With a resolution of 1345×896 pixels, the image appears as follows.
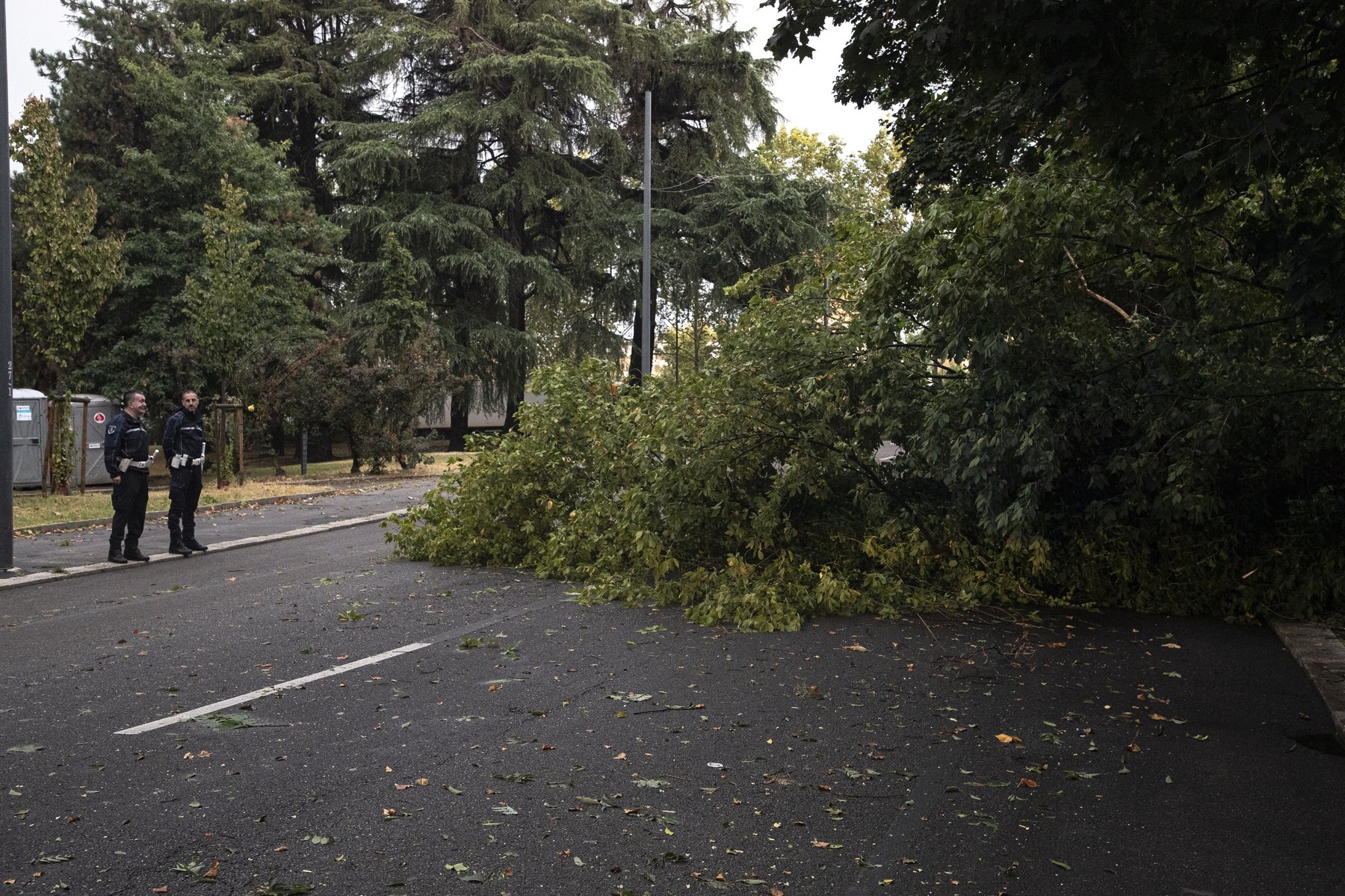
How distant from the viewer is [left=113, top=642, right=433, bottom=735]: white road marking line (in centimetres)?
601

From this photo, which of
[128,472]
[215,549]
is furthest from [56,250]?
[128,472]

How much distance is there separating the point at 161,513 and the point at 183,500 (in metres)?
5.17

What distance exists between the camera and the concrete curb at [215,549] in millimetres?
11305

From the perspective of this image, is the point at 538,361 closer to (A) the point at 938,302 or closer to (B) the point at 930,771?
(A) the point at 938,302

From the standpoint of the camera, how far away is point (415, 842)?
439 centimetres

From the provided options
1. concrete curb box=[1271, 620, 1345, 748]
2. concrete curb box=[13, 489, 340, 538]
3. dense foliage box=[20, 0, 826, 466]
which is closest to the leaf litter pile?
concrete curb box=[1271, 620, 1345, 748]

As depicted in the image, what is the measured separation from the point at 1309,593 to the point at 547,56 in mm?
30960

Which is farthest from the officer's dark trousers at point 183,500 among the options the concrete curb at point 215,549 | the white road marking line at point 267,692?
the white road marking line at point 267,692

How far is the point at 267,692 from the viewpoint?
6.73 metres

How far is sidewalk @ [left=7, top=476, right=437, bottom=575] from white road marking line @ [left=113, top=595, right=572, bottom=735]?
5.44 m

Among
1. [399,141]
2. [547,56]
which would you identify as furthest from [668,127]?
[399,141]

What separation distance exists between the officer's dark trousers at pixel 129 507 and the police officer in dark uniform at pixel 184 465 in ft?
1.61

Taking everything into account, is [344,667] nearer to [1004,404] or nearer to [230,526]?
[1004,404]

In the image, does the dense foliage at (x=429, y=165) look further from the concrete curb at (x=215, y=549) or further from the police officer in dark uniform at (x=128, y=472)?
the police officer in dark uniform at (x=128, y=472)
